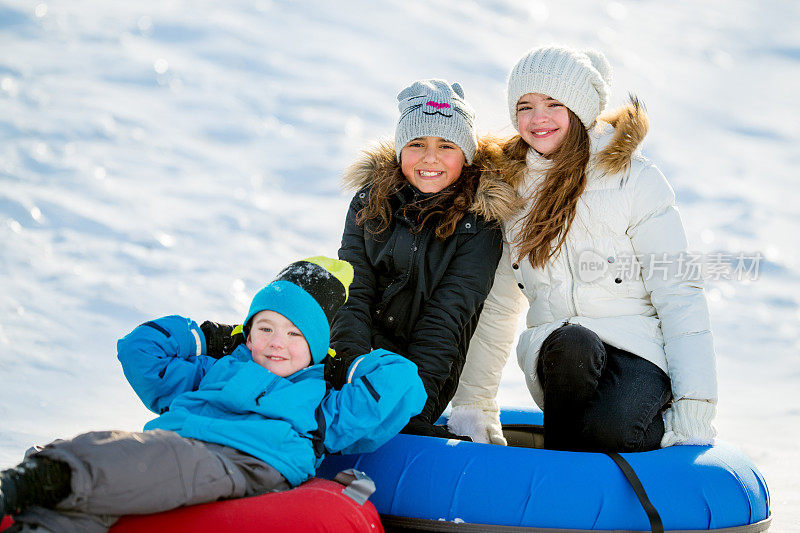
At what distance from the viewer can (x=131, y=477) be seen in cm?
177

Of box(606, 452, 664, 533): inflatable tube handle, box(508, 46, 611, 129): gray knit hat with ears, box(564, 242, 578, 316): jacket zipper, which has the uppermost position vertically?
box(508, 46, 611, 129): gray knit hat with ears

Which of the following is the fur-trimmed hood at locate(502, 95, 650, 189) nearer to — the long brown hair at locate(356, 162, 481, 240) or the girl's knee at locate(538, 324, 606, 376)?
the long brown hair at locate(356, 162, 481, 240)

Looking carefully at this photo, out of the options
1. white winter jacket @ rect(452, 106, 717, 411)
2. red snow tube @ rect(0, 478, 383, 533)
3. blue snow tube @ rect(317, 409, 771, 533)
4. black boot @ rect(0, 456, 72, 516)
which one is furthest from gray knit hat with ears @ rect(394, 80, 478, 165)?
black boot @ rect(0, 456, 72, 516)

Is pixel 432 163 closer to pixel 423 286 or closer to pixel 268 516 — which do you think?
pixel 423 286

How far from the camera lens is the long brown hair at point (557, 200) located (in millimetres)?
2984

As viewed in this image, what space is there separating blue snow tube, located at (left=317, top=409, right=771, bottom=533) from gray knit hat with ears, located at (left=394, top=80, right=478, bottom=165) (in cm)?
126

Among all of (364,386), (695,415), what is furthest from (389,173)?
(695,415)

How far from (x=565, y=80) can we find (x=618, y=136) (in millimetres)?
287

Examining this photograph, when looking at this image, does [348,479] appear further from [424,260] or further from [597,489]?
[424,260]

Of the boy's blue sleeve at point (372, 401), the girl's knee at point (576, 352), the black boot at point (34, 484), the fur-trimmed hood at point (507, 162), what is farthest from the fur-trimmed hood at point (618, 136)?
the black boot at point (34, 484)

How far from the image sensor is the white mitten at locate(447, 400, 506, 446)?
3279 millimetres

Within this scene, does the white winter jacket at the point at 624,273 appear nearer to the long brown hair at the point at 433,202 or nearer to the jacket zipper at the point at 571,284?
the jacket zipper at the point at 571,284

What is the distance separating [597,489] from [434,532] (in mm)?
483

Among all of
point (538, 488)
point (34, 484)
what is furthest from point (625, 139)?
point (34, 484)
